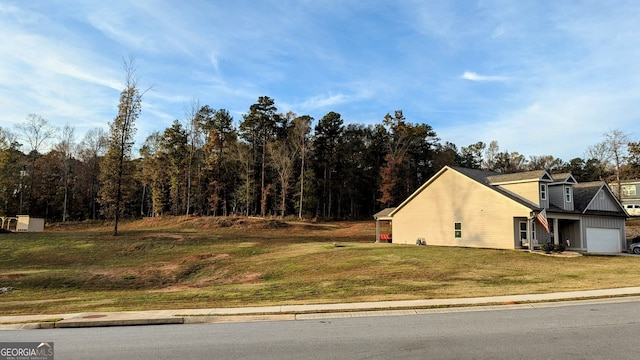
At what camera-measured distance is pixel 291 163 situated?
67438mm

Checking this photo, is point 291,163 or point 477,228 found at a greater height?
point 291,163

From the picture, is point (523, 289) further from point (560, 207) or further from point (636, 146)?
point (636, 146)

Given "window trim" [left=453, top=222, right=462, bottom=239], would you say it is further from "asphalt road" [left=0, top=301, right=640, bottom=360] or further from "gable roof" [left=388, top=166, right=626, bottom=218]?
"asphalt road" [left=0, top=301, right=640, bottom=360]

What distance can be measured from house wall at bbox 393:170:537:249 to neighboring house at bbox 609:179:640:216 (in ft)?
137

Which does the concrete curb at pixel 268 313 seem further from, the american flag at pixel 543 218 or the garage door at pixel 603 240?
the garage door at pixel 603 240

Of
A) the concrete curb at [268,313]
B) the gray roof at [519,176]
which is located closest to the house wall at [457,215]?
the gray roof at [519,176]

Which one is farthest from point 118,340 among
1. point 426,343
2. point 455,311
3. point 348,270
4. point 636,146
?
point 636,146

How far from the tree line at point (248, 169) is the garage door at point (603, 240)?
28592 millimetres

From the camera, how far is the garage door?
107 feet

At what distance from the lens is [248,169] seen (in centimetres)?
6994

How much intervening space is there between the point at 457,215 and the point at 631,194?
45.9m

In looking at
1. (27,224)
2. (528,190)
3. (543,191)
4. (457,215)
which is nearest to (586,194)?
(543,191)

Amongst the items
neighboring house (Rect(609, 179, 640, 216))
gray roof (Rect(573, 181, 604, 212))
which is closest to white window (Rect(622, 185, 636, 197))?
neighboring house (Rect(609, 179, 640, 216))

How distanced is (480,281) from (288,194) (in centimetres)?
5439
